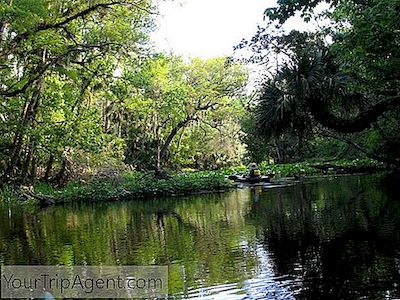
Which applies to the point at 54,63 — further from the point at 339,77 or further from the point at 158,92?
the point at 158,92

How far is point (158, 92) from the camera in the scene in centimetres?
3719

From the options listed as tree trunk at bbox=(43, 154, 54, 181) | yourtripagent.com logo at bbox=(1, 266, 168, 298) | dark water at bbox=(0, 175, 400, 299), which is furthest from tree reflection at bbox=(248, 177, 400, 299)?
tree trunk at bbox=(43, 154, 54, 181)

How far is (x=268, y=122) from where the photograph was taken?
13109mm

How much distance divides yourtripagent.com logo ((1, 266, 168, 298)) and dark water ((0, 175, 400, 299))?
30cm

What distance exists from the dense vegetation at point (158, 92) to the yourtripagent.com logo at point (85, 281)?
17.4 feet

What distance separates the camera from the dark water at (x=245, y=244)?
713cm

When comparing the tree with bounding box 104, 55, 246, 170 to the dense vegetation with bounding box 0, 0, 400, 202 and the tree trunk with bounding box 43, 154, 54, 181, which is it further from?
the tree trunk with bounding box 43, 154, 54, 181

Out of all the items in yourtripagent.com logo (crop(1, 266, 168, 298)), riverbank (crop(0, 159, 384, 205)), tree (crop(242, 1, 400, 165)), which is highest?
tree (crop(242, 1, 400, 165))

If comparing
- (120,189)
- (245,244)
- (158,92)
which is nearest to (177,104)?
(158,92)

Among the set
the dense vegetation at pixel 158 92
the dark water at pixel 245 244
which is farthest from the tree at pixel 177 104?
the dark water at pixel 245 244

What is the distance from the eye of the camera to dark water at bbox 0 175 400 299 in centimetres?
713

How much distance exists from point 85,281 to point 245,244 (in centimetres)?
339

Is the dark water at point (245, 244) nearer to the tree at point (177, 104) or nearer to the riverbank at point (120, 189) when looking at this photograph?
the riverbank at point (120, 189)

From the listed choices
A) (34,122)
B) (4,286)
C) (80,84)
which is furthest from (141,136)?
(4,286)
